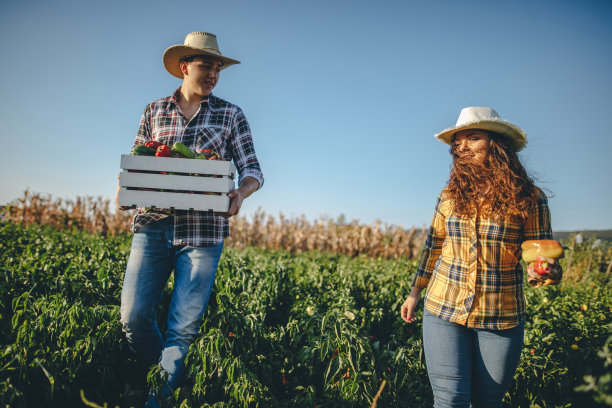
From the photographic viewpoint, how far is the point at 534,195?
6.30 ft

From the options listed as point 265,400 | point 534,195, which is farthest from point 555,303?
point 265,400

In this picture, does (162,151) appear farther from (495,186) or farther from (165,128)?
(495,186)

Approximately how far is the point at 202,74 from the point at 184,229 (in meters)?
1.09

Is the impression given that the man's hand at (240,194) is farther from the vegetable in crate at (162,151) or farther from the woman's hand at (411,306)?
the woman's hand at (411,306)

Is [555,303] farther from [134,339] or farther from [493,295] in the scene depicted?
[134,339]

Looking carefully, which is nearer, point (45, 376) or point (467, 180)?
point (45, 376)

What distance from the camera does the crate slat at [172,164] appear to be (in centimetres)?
211

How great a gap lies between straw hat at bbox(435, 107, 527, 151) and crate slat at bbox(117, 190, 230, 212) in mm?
1470

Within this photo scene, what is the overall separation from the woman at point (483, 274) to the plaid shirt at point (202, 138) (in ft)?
4.55

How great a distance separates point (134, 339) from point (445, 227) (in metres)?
2.14

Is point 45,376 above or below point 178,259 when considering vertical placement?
below

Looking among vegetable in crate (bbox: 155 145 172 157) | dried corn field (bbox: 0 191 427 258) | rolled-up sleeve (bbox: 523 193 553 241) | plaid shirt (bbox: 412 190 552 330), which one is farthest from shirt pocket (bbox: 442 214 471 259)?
dried corn field (bbox: 0 191 427 258)

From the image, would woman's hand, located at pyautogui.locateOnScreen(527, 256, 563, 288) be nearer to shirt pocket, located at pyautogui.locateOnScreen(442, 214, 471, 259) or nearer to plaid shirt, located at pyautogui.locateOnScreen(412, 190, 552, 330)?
plaid shirt, located at pyautogui.locateOnScreen(412, 190, 552, 330)

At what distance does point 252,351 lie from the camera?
98.3 inches
